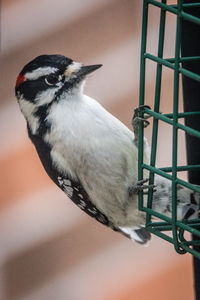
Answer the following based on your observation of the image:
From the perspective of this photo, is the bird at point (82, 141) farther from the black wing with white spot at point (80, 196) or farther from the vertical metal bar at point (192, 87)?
the vertical metal bar at point (192, 87)

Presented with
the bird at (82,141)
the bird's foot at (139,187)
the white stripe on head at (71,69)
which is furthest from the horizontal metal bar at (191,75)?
the white stripe on head at (71,69)

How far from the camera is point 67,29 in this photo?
3.67 meters

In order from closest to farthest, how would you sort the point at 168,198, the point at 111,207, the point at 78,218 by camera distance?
the point at 168,198 → the point at 111,207 → the point at 78,218

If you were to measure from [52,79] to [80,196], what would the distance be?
0.41 m

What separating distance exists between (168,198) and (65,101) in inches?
18.0

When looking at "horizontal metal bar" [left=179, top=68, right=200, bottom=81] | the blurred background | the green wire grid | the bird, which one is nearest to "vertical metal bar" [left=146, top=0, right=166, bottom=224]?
the green wire grid

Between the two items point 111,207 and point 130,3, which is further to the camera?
point 130,3

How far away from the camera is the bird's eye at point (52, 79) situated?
2.63 metres

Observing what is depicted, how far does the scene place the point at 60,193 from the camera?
396 centimetres

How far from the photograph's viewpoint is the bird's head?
8.55 feet

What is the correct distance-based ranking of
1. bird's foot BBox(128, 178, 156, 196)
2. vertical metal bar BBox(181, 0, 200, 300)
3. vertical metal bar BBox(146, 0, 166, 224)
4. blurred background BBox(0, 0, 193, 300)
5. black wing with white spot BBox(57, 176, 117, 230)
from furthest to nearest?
blurred background BBox(0, 0, 193, 300)
black wing with white spot BBox(57, 176, 117, 230)
bird's foot BBox(128, 178, 156, 196)
vertical metal bar BBox(181, 0, 200, 300)
vertical metal bar BBox(146, 0, 166, 224)

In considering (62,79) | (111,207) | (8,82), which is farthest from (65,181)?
(8,82)

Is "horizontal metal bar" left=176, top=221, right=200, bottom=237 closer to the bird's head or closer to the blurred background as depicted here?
the bird's head

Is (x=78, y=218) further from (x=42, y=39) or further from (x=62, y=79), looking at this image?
(x=62, y=79)
